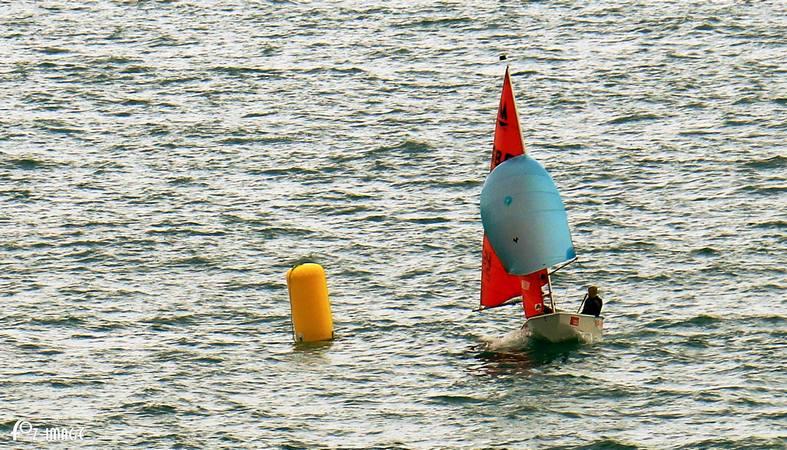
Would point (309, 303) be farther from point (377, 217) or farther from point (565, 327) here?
point (377, 217)

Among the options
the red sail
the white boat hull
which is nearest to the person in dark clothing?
the white boat hull

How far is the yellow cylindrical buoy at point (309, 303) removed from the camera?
152 feet

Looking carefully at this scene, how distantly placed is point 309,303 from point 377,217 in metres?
11.9

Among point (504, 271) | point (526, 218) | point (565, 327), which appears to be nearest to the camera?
point (565, 327)

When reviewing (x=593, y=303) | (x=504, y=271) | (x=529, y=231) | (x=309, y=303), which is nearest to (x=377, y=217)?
(x=504, y=271)

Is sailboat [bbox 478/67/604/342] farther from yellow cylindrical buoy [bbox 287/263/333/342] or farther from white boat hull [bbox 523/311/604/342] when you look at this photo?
yellow cylindrical buoy [bbox 287/263/333/342]

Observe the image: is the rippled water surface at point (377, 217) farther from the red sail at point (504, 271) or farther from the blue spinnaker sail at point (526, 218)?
the blue spinnaker sail at point (526, 218)

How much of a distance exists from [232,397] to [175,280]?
1014cm

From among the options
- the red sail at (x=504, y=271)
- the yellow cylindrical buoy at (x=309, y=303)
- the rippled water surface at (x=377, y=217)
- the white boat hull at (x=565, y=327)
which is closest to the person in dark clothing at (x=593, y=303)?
the white boat hull at (x=565, y=327)

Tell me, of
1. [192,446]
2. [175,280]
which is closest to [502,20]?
[175,280]

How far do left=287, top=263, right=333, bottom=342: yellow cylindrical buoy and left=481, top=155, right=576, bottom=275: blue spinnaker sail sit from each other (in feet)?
16.5

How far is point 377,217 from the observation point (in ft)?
191

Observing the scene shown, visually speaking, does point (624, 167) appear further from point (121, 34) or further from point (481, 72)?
point (121, 34)

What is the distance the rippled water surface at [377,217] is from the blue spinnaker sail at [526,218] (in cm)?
248
